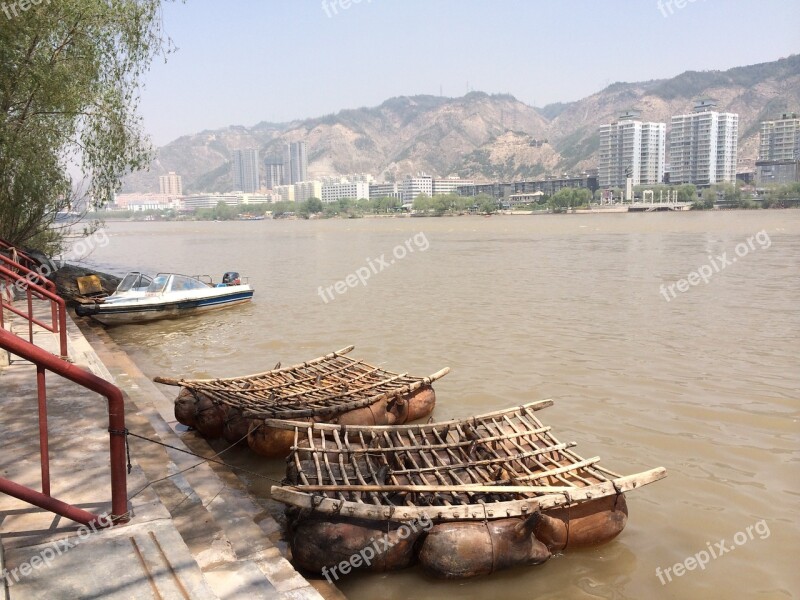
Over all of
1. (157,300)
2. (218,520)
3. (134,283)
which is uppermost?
(134,283)

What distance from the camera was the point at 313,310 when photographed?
2045cm

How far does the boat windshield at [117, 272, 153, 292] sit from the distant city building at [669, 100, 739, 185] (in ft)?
Answer: 594

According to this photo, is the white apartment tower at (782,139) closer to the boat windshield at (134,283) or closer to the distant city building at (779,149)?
the distant city building at (779,149)

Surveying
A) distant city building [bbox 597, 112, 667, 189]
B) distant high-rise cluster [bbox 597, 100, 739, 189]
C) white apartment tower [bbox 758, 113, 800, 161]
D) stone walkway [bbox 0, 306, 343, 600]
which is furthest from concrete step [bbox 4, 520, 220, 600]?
white apartment tower [bbox 758, 113, 800, 161]

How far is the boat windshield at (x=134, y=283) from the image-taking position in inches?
714

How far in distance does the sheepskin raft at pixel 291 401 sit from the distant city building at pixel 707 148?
609 feet

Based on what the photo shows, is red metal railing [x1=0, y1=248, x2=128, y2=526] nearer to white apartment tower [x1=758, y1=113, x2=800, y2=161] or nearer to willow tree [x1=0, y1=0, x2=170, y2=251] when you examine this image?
willow tree [x1=0, y1=0, x2=170, y2=251]

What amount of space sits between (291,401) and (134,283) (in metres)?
11.7

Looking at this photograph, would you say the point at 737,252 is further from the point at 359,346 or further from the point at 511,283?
the point at 359,346

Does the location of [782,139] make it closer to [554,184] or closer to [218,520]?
[554,184]

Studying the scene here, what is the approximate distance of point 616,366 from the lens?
12.4 m

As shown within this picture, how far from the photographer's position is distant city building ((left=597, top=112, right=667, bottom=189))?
18238 centimetres

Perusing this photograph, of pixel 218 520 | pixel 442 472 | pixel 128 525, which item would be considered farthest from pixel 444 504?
pixel 128 525

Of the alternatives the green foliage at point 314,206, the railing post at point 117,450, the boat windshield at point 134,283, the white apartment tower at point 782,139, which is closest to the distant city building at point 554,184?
the white apartment tower at point 782,139
